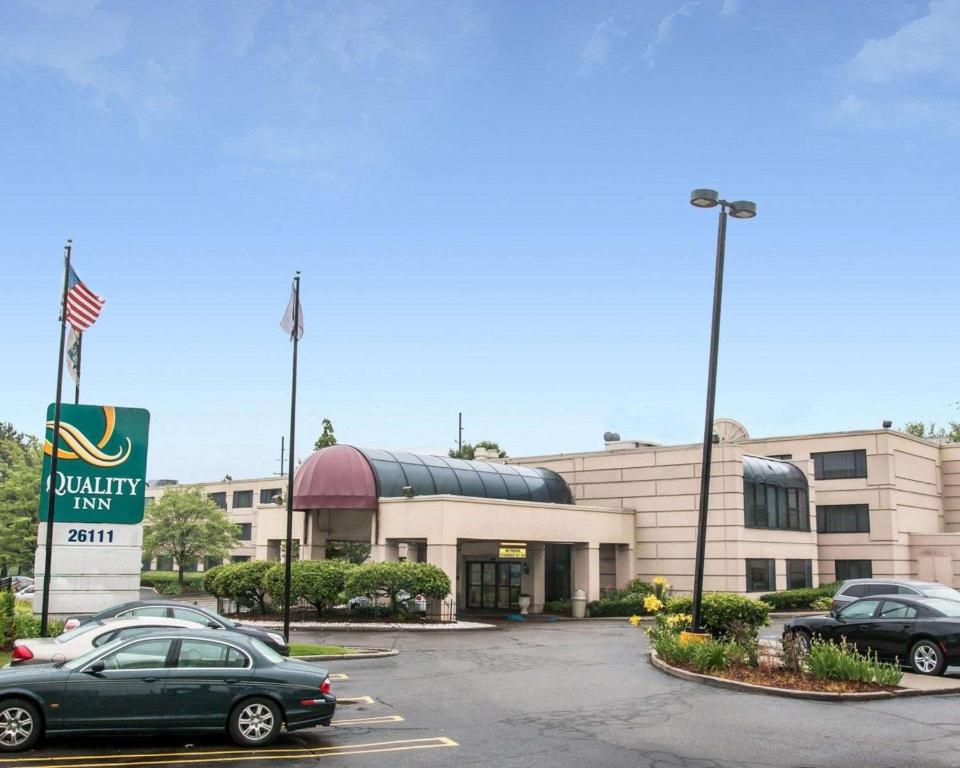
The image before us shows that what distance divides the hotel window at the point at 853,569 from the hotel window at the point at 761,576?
6.18 metres

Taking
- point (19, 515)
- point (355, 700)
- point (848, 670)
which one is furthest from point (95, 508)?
point (19, 515)

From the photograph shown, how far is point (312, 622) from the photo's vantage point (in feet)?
107

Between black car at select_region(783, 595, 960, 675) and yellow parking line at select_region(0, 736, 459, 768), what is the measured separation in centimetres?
871

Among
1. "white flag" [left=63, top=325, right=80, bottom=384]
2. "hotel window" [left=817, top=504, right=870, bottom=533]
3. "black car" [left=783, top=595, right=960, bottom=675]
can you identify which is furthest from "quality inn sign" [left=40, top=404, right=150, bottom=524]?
"hotel window" [left=817, top=504, right=870, bottom=533]

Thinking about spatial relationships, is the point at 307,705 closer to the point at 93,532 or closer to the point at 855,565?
the point at 93,532

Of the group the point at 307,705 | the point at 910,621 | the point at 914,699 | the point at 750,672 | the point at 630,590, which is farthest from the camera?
the point at 630,590

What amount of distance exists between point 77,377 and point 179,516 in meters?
37.5

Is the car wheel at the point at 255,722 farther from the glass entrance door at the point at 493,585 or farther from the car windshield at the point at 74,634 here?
the glass entrance door at the point at 493,585

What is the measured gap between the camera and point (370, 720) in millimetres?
14586

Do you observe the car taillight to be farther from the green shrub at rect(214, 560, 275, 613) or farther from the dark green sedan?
the green shrub at rect(214, 560, 275, 613)

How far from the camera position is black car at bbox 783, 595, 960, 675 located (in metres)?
19.2

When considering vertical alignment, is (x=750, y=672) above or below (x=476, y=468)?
below

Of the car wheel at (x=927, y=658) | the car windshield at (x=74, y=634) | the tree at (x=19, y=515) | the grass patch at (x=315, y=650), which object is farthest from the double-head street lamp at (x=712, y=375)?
the tree at (x=19, y=515)

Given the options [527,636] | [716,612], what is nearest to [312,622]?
[527,636]
